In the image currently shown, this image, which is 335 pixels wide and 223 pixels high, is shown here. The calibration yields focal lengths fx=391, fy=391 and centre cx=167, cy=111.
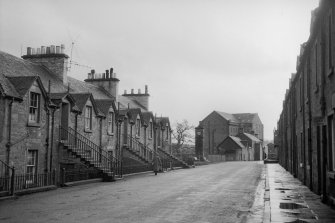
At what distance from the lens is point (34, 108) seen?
70.9ft

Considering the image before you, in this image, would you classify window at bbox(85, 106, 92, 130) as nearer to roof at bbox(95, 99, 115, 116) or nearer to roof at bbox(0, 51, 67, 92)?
roof at bbox(0, 51, 67, 92)

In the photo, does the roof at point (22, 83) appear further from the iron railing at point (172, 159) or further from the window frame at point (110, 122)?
the iron railing at point (172, 159)

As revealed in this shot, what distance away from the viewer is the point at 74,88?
3247cm

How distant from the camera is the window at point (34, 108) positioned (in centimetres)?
2144

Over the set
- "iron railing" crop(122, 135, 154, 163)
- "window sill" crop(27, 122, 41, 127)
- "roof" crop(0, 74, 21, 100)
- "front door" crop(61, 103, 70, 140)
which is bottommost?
"iron railing" crop(122, 135, 154, 163)

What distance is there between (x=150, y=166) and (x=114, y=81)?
32.7ft

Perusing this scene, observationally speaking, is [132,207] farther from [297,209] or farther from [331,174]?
[331,174]

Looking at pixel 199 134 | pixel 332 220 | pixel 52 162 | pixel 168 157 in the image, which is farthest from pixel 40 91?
pixel 199 134

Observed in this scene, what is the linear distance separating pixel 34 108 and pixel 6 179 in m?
5.29

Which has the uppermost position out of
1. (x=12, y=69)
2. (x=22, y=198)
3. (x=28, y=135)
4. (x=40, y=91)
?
(x=12, y=69)

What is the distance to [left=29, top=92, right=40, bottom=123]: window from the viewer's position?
844 inches

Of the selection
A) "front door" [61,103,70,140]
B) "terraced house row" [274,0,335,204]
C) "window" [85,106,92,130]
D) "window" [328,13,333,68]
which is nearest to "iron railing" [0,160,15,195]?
"front door" [61,103,70,140]

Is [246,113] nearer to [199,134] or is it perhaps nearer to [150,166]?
[199,134]

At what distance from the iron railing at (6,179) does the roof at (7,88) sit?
3.33 m
